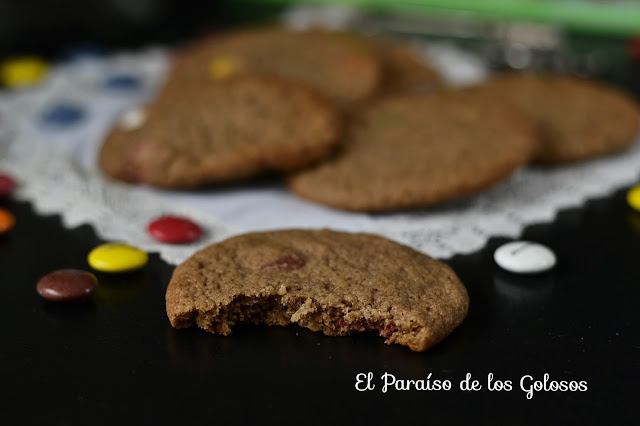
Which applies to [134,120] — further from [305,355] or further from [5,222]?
[305,355]

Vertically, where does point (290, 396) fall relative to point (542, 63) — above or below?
below

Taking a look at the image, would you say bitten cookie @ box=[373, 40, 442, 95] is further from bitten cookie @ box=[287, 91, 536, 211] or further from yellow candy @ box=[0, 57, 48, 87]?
yellow candy @ box=[0, 57, 48, 87]

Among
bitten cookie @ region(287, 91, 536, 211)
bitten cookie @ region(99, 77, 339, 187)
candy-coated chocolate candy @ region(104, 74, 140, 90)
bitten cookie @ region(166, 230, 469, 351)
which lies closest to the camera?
bitten cookie @ region(166, 230, 469, 351)

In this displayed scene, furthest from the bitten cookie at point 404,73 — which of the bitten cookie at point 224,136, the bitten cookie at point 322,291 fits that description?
the bitten cookie at point 322,291

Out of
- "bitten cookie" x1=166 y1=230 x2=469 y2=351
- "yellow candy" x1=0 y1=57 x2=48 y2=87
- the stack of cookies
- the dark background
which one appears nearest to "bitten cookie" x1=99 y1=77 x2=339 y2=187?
the stack of cookies

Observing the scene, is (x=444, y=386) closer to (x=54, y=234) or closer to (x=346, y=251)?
(x=346, y=251)

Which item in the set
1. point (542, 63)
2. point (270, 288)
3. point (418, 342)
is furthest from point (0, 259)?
point (542, 63)
